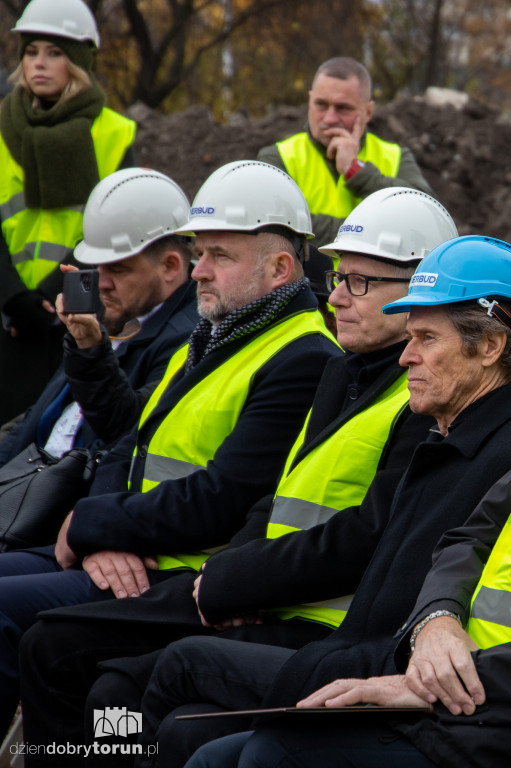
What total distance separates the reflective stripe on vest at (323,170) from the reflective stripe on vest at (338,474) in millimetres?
2658

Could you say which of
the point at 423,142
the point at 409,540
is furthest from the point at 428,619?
the point at 423,142

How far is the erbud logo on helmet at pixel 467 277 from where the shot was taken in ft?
10.3

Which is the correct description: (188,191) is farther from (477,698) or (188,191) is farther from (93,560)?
(477,698)

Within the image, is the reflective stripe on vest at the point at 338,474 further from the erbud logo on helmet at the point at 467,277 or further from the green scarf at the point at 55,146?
the green scarf at the point at 55,146

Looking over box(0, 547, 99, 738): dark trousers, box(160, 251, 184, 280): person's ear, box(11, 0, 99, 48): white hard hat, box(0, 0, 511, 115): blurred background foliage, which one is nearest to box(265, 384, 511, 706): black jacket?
box(0, 547, 99, 738): dark trousers

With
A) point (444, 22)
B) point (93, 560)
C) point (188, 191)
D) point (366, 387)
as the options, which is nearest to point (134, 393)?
point (93, 560)

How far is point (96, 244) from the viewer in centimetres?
520

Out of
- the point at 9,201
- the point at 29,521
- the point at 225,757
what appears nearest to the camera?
the point at 225,757

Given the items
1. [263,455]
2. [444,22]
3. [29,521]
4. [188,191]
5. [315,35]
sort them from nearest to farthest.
Result: [263,455]
[29,521]
[188,191]
[315,35]
[444,22]

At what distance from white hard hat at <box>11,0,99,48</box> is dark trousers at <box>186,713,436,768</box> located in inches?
167

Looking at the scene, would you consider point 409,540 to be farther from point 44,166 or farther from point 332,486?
point 44,166

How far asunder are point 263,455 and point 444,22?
24.1 m

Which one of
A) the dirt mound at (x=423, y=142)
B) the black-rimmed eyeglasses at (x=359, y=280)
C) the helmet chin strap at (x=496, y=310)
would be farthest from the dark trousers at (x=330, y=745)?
the dirt mound at (x=423, y=142)

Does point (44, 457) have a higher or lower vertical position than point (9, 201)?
lower
